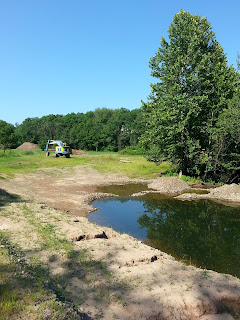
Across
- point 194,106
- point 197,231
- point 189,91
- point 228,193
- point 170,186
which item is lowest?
point 197,231

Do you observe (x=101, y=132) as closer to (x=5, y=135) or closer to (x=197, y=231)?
(x=5, y=135)

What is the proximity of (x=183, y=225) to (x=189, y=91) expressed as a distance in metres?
17.7

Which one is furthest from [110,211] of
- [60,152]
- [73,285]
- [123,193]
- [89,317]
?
[60,152]

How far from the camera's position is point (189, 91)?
27734 mm

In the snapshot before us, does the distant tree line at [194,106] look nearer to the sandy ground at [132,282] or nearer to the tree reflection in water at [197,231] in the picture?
the tree reflection in water at [197,231]

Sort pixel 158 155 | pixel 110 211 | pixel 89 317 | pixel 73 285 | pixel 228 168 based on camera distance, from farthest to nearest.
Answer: pixel 158 155, pixel 228 168, pixel 110 211, pixel 73 285, pixel 89 317

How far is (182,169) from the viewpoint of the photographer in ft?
103

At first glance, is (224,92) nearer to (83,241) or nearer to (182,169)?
(182,169)

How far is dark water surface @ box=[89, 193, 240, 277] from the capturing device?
11.0 meters

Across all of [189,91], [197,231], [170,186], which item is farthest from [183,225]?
[189,91]

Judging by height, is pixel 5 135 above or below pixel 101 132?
below

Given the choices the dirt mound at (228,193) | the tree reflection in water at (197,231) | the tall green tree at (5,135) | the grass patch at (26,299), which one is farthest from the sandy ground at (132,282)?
the tall green tree at (5,135)

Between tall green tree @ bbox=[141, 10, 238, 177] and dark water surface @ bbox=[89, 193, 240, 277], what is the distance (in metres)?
8.56

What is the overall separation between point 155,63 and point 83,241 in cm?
2492
